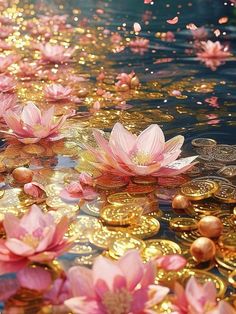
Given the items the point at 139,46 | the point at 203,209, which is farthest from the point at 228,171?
the point at 139,46

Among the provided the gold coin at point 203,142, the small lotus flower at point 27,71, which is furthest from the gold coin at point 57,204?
the small lotus flower at point 27,71

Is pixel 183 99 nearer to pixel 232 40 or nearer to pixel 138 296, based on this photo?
pixel 138 296

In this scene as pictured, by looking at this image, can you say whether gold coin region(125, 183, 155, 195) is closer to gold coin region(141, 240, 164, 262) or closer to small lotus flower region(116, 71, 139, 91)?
gold coin region(141, 240, 164, 262)

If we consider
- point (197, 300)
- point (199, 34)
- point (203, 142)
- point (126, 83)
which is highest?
point (197, 300)

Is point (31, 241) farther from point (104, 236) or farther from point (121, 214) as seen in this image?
point (121, 214)

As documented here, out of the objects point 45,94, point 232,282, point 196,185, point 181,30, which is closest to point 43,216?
point 232,282

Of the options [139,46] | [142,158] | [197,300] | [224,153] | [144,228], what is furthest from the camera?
[139,46]
